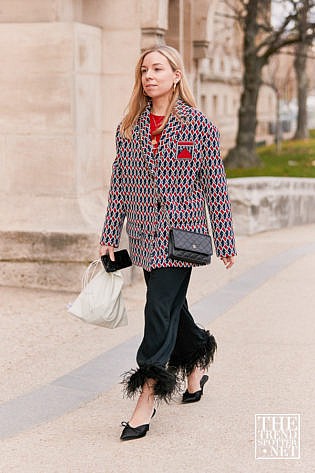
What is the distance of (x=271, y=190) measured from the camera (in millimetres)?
12281

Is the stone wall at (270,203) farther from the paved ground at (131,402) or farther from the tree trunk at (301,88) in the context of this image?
the tree trunk at (301,88)

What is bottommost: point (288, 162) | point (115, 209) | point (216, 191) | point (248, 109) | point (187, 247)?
point (288, 162)

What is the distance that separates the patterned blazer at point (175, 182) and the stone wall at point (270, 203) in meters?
6.99

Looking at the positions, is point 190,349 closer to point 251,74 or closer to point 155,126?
point 155,126

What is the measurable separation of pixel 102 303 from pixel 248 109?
20.3 meters

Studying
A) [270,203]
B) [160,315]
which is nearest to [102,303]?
[160,315]

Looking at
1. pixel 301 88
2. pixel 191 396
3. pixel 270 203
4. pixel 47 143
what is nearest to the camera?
pixel 191 396

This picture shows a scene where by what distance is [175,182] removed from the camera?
173 inches

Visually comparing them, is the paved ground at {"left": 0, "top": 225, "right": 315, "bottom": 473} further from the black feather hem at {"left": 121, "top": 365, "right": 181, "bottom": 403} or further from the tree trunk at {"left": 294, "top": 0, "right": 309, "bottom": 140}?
the tree trunk at {"left": 294, "top": 0, "right": 309, "bottom": 140}

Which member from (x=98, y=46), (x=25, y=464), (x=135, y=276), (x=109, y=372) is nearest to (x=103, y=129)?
(x=98, y=46)

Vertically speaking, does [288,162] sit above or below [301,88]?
below

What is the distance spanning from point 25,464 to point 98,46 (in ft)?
15.5

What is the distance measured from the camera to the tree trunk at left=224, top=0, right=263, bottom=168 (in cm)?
2412

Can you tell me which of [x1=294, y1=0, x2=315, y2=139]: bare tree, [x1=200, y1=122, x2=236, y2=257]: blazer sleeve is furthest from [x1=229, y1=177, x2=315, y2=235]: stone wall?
[x1=294, y1=0, x2=315, y2=139]: bare tree
